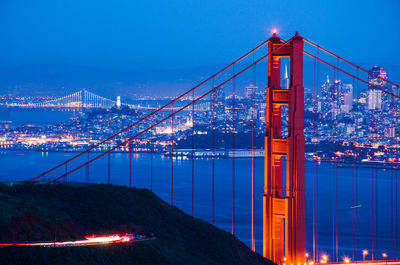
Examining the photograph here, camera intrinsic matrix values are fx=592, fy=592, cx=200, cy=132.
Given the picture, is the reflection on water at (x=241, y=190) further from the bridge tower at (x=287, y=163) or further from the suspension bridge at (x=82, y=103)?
the suspension bridge at (x=82, y=103)

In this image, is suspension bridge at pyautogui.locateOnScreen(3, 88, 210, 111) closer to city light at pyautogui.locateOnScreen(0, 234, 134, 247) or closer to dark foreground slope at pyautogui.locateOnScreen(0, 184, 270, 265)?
dark foreground slope at pyautogui.locateOnScreen(0, 184, 270, 265)

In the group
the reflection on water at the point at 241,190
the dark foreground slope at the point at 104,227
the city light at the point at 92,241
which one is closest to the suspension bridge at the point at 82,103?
the reflection on water at the point at 241,190

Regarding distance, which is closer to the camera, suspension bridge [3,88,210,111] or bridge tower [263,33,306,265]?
bridge tower [263,33,306,265]

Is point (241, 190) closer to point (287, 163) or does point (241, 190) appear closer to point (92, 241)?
point (287, 163)

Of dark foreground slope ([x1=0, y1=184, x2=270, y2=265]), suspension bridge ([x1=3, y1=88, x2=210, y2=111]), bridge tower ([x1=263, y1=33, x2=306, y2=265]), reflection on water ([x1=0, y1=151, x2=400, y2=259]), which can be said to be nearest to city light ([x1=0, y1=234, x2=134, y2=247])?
dark foreground slope ([x1=0, y1=184, x2=270, y2=265])

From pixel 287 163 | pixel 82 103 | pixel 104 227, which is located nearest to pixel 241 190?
pixel 287 163

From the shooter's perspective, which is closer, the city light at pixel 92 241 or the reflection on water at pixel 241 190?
the city light at pixel 92 241
